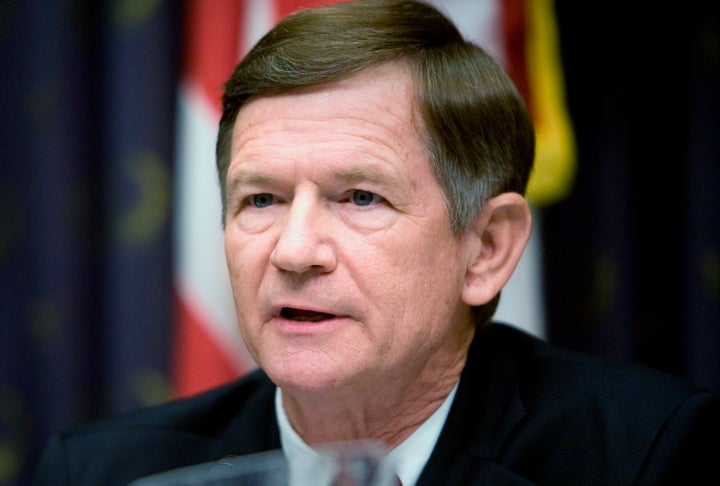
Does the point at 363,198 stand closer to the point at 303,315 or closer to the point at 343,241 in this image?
the point at 343,241

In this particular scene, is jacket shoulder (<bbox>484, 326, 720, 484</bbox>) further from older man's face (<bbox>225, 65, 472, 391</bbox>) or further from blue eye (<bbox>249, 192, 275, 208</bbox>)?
blue eye (<bbox>249, 192, 275, 208</bbox>)

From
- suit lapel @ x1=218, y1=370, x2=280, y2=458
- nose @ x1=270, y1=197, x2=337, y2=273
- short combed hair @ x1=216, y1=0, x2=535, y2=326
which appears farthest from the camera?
suit lapel @ x1=218, y1=370, x2=280, y2=458

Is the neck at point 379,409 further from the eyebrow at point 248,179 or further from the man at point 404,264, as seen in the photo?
the eyebrow at point 248,179

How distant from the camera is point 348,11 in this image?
1.64 meters

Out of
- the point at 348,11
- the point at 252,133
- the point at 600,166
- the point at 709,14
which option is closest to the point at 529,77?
the point at 600,166

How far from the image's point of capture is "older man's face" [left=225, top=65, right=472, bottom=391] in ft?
4.90

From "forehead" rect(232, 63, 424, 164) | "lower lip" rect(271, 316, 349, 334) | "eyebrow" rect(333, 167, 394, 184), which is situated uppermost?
"forehead" rect(232, 63, 424, 164)

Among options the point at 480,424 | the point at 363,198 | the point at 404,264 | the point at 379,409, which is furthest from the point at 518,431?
the point at 363,198

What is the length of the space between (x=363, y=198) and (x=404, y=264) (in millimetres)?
133

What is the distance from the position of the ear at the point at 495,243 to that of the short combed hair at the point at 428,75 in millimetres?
31

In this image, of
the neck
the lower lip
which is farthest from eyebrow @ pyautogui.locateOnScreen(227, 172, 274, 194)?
the neck

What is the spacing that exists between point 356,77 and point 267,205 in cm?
28

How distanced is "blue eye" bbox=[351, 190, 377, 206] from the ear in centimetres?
21

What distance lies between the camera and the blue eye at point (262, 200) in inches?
63.7
